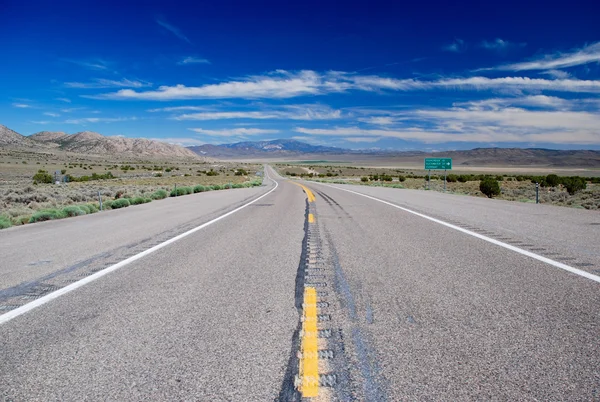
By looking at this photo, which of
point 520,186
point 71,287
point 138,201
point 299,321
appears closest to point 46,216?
point 138,201

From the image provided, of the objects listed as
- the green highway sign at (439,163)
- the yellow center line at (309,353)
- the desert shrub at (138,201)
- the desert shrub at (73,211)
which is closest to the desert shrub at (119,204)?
the desert shrub at (138,201)

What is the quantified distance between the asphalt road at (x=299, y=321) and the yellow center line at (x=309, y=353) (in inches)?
1.9

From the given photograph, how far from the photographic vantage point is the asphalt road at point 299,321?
116 inches

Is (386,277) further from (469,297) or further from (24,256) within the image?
(24,256)

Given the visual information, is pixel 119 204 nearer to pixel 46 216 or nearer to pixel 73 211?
pixel 73 211

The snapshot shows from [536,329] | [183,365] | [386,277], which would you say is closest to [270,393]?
[183,365]

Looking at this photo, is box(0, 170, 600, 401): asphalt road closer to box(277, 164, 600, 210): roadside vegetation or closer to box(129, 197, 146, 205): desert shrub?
box(129, 197, 146, 205): desert shrub

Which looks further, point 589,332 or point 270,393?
point 589,332

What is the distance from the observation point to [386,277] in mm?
5738

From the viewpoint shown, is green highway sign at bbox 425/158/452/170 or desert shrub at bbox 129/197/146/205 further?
green highway sign at bbox 425/158/452/170

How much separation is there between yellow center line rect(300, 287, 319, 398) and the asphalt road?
5 centimetres

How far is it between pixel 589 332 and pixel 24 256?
27.5 feet

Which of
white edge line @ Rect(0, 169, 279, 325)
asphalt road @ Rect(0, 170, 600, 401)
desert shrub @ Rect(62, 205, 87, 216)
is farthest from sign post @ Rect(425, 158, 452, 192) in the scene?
white edge line @ Rect(0, 169, 279, 325)

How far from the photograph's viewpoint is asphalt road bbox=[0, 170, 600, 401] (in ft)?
9.65
